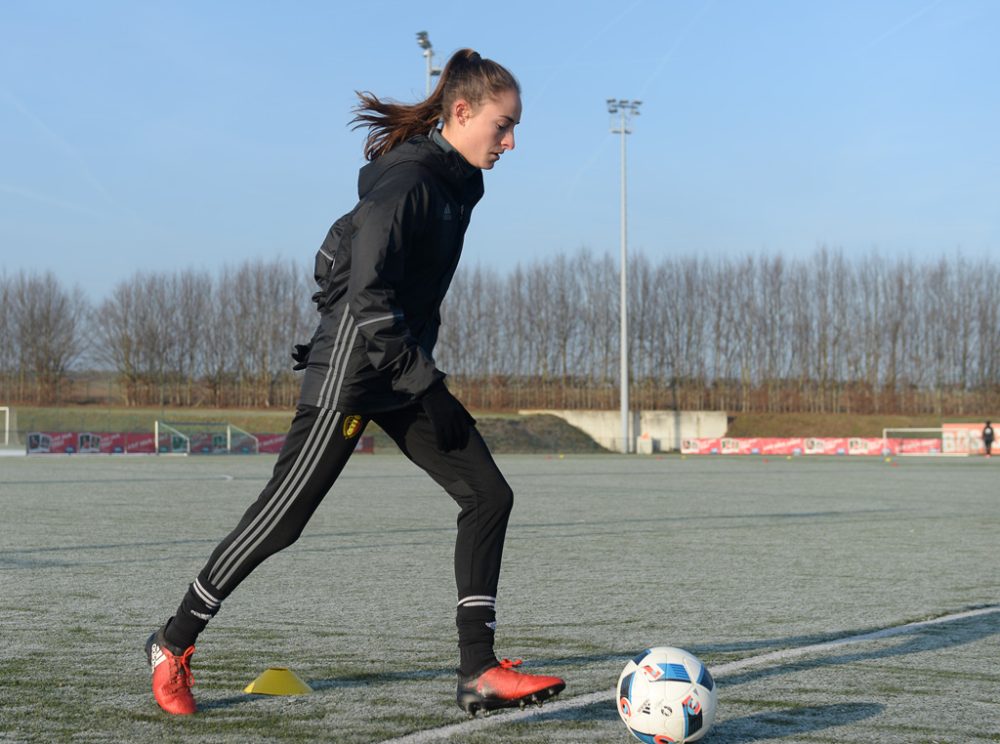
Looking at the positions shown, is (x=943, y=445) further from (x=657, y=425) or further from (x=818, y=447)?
(x=657, y=425)

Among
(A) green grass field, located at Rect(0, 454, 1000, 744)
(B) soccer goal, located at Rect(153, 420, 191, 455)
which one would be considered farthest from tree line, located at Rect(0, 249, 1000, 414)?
(A) green grass field, located at Rect(0, 454, 1000, 744)

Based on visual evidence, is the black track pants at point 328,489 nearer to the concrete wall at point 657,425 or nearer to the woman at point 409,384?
the woman at point 409,384

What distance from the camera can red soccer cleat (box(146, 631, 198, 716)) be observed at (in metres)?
3.71

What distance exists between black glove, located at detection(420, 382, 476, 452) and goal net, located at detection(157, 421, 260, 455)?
4408 cm

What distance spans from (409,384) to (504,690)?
1068 millimetres

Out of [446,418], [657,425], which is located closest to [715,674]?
[446,418]

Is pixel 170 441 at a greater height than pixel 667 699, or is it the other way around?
pixel 667 699

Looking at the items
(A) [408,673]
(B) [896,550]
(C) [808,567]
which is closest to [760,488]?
(B) [896,550]

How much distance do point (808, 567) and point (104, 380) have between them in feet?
280

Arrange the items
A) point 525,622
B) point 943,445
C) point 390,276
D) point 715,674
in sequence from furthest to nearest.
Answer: point 943,445 < point 525,622 < point 715,674 < point 390,276

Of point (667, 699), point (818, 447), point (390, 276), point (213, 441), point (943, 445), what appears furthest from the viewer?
point (818, 447)

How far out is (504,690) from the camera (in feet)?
12.0

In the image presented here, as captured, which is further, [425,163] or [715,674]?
[715,674]

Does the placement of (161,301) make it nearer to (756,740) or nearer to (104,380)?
(104,380)
